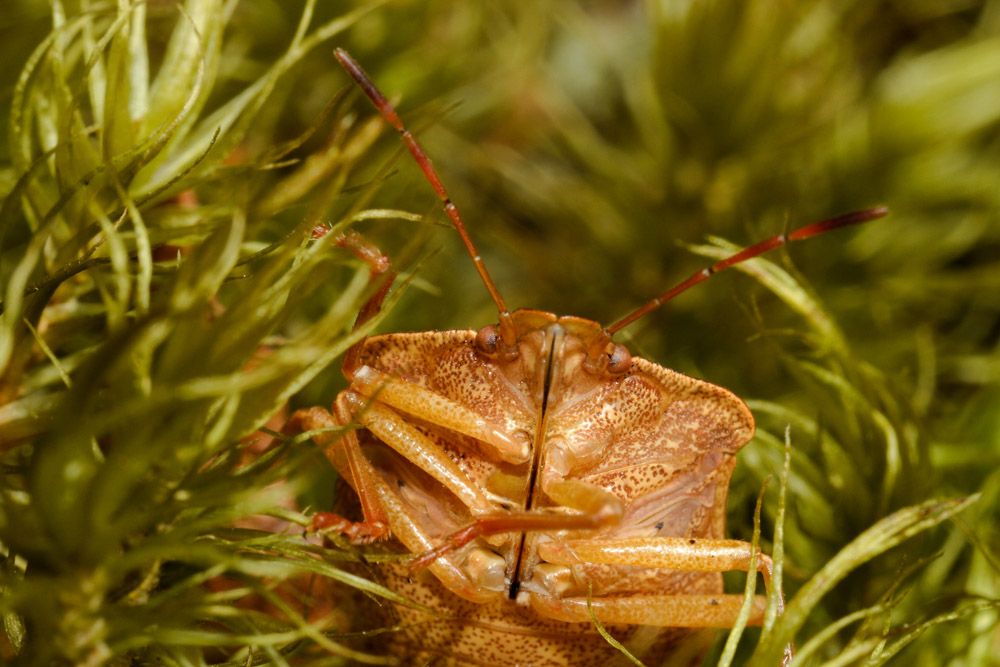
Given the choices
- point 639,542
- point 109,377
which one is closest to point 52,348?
point 109,377

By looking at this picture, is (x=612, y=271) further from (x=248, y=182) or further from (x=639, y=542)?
(x=248, y=182)

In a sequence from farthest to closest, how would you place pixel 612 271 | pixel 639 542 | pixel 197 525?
1. pixel 612 271
2. pixel 639 542
3. pixel 197 525

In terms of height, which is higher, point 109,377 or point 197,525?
point 109,377

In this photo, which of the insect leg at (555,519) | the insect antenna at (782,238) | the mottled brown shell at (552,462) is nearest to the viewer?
the insect leg at (555,519)

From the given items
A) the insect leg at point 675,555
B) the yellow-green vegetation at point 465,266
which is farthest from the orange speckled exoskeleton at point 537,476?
the yellow-green vegetation at point 465,266

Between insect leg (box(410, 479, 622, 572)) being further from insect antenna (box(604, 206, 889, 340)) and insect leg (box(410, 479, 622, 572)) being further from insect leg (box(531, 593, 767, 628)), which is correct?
insect antenna (box(604, 206, 889, 340))

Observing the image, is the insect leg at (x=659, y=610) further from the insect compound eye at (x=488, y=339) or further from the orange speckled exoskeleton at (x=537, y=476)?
the insect compound eye at (x=488, y=339)

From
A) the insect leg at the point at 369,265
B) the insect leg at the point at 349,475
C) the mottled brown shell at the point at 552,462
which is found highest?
the insect leg at the point at 369,265

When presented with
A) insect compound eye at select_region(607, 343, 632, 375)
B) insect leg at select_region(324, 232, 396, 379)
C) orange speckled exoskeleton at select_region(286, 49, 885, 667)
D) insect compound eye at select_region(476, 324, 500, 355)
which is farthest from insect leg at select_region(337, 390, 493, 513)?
insect compound eye at select_region(607, 343, 632, 375)
